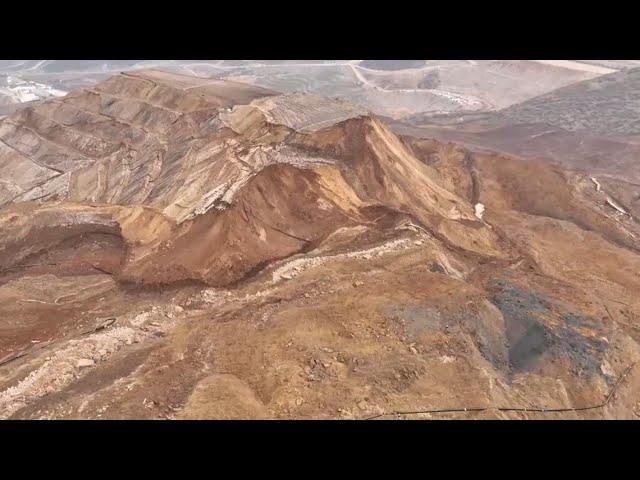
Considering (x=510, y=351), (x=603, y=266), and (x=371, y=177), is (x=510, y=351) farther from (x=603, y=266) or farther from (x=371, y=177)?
(x=371, y=177)

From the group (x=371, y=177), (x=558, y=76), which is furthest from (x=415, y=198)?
(x=558, y=76)

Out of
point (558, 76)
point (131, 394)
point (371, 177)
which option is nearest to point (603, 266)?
point (371, 177)

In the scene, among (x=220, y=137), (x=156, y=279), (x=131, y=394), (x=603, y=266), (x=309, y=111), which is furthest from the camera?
(x=309, y=111)

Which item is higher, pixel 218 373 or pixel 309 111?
pixel 309 111

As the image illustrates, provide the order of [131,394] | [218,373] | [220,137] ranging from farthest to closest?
[220,137] < [218,373] < [131,394]

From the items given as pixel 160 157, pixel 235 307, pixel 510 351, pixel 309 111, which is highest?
pixel 309 111

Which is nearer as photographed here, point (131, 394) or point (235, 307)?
point (131, 394)
